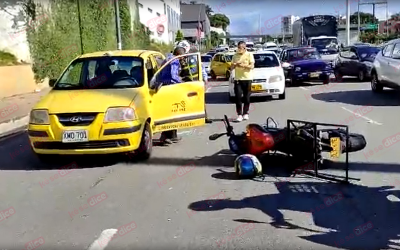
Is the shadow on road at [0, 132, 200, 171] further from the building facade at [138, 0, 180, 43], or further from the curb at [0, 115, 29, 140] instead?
the building facade at [138, 0, 180, 43]

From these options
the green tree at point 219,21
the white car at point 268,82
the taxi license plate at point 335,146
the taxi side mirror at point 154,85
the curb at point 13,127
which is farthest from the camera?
the green tree at point 219,21

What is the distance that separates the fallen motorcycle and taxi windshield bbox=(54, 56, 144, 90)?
209cm

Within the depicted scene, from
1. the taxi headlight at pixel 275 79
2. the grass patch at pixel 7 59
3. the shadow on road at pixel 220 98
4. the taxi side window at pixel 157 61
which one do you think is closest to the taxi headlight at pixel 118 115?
the taxi side window at pixel 157 61

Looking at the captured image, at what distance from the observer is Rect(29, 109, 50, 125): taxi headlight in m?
7.44

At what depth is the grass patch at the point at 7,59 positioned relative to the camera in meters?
18.6

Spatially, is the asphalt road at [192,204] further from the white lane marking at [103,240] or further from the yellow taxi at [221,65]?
the yellow taxi at [221,65]

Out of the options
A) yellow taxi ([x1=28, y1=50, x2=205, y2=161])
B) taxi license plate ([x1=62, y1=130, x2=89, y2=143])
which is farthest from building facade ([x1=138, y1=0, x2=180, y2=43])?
taxi license plate ([x1=62, y1=130, x2=89, y2=143])

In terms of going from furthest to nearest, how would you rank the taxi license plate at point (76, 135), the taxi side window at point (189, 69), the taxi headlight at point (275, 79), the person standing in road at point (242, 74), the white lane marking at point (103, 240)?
the taxi headlight at point (275, 79) < the person standing in road at point (242, 74) < the taxi side window at point (189, 69) < the taxi license plate at point (76, 135) < the white lane marking at point (103, 240)

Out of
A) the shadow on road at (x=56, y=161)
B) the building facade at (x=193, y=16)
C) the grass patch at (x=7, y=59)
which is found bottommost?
the shadow on road at (x=56, y=161)

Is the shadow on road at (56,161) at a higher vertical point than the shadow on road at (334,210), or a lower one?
higher

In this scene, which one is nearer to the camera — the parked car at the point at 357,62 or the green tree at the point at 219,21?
the parked car at the point at 357,62

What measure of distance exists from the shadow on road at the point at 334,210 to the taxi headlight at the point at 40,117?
9.65 feet

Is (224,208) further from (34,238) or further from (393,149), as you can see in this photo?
(393,149)

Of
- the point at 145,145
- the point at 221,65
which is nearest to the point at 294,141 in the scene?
the point at 145,145
